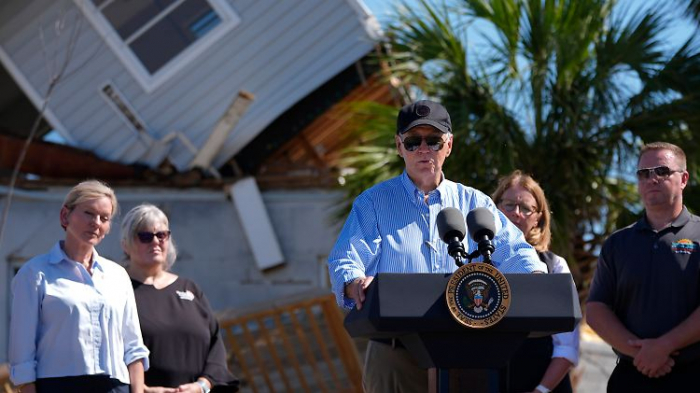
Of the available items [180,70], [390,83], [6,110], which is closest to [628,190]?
[390,83]

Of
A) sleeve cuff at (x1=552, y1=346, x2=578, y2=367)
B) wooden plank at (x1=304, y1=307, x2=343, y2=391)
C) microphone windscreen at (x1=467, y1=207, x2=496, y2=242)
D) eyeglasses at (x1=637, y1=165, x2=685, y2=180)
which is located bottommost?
wooden plank at (x1=304, y1=307, x2=343, y2=391)

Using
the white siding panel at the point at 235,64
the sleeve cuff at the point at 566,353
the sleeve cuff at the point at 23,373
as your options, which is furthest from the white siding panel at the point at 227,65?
the sleeve cuff at the point at 23,373

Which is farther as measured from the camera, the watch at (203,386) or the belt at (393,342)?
the watch at (203,386)

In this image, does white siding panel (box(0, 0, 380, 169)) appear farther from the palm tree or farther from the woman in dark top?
the woman in dark top

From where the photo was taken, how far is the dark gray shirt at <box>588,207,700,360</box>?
15.1ft

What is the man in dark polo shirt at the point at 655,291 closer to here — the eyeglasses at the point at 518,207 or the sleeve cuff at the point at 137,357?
the eyeglasses at the point at 518,207

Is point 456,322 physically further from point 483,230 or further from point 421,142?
point 421,142

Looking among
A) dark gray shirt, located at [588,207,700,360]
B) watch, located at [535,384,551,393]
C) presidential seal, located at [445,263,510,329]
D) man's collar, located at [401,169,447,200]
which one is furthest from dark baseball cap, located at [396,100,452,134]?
watch, located at [535,384,551,393]

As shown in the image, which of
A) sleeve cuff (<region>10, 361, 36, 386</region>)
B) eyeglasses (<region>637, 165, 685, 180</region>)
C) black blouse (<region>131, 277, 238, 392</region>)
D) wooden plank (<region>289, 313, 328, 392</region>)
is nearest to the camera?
sleeve cuff (<region>10, 361, 36, 386</region>)

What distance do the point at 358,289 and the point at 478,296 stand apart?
0.40 meters

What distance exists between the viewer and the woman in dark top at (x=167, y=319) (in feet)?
16.9

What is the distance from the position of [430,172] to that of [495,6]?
564 centimetres

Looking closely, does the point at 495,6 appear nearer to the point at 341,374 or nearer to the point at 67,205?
the point at 341,374

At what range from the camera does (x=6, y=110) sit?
1332 cm
